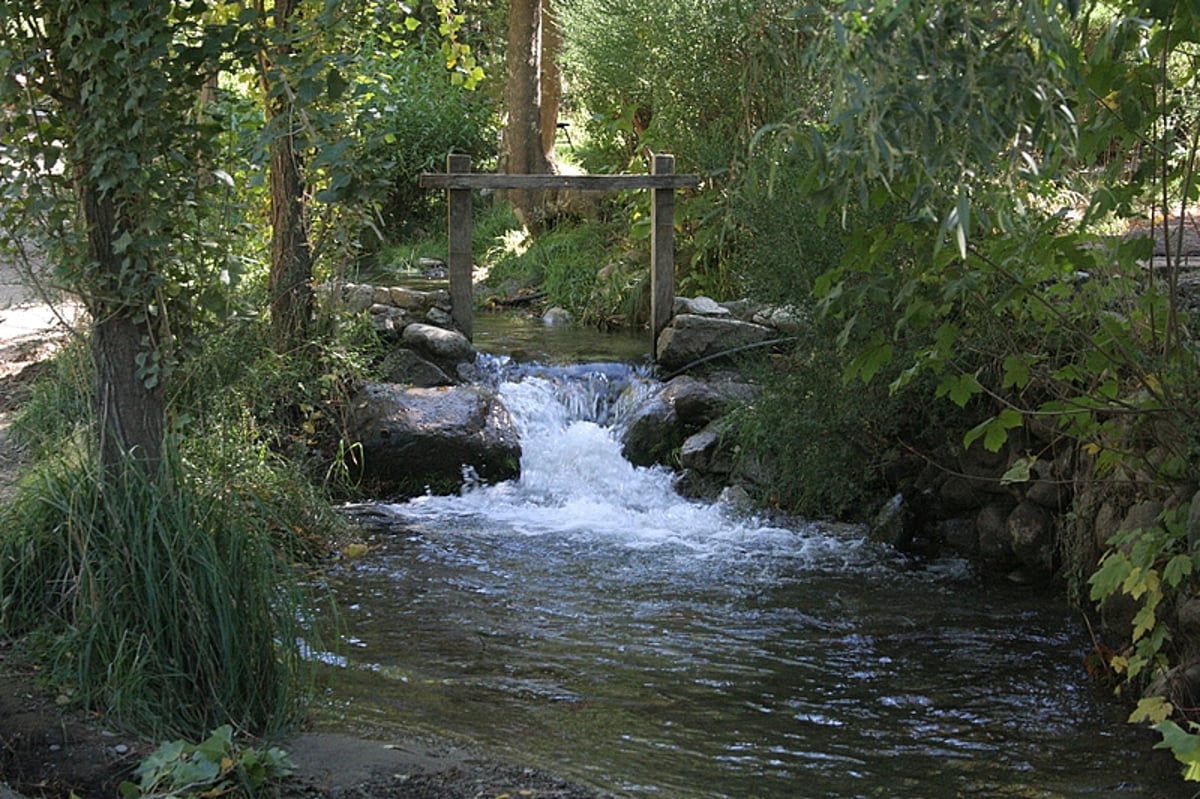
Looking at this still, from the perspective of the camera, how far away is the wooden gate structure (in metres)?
11.1

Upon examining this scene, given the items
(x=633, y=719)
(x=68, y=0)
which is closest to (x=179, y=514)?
(x=68, y=0)

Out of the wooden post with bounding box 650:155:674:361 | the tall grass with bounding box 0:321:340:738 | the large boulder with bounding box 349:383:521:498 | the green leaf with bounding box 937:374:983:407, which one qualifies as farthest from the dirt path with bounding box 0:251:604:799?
the wooden post with bounding box 650:155:674:361

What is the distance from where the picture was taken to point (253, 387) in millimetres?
8383

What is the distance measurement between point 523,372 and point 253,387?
298cm

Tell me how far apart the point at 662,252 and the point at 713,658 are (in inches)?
217

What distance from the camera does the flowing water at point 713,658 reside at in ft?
17.3

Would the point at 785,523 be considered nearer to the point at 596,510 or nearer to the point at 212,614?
the point at 596,510

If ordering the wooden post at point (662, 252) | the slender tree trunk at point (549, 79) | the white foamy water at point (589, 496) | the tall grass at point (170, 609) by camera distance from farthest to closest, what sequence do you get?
1. the slender tree trunk at point (549, 79)
2. the wooden post at point (662, 252)
3. the white foamy water at point (589, 496)
4. the tall grass at point (170, 609)

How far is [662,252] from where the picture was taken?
11508 mm

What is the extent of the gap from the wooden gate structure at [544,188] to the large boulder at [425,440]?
60.1 inches

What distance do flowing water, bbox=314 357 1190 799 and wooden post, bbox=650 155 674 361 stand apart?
2.21 m

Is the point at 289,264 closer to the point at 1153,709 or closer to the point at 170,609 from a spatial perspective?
the point at 170,609

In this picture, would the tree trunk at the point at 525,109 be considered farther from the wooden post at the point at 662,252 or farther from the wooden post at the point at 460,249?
the wooden post at the point at 460,249

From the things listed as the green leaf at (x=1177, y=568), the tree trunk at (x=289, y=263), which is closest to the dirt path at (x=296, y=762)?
the green leaf at (x=1177, y=568)
